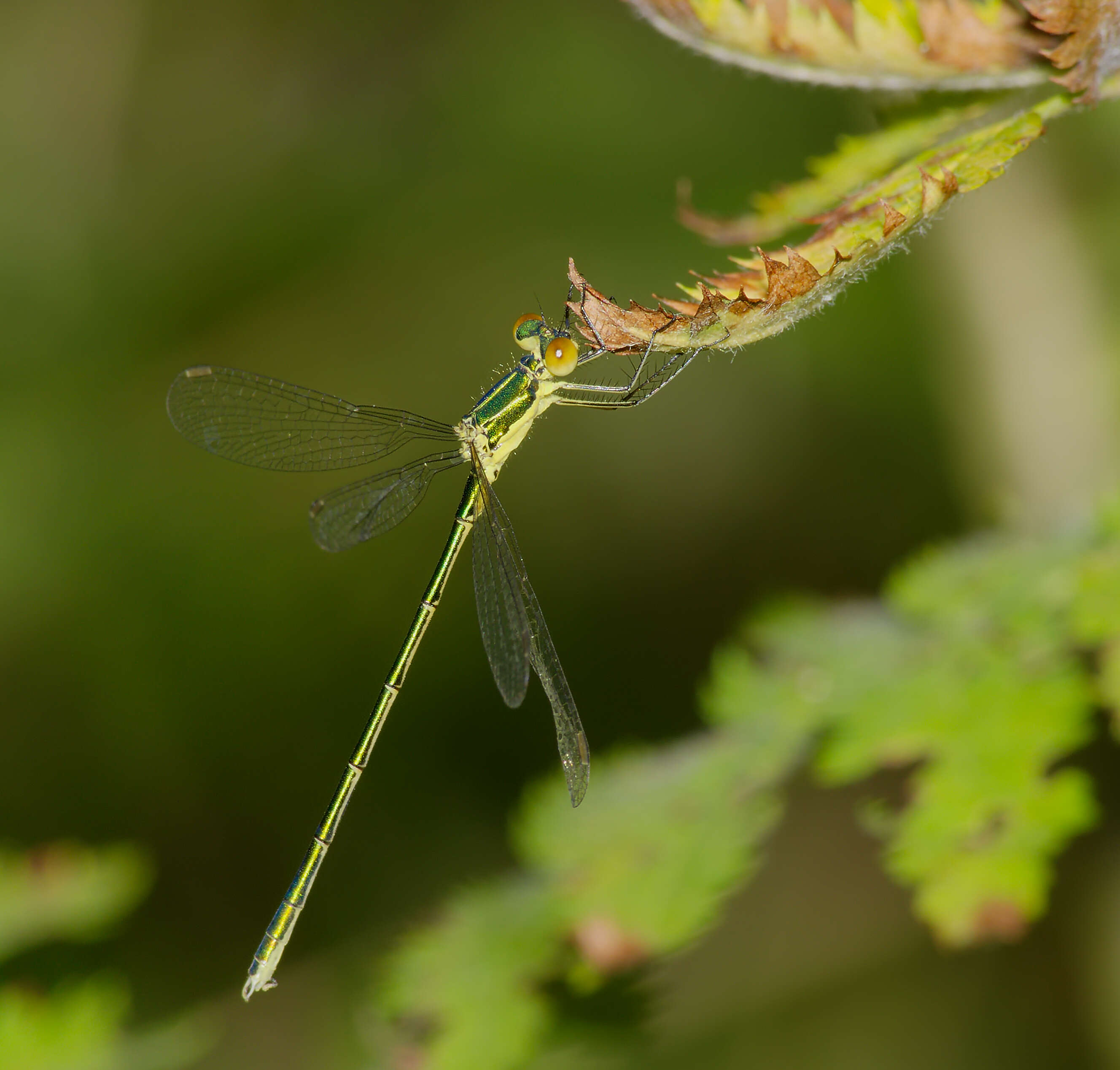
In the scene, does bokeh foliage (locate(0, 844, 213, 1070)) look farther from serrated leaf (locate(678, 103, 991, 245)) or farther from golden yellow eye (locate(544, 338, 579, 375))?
serrated leaf (locate(678, 103, 991, 245))

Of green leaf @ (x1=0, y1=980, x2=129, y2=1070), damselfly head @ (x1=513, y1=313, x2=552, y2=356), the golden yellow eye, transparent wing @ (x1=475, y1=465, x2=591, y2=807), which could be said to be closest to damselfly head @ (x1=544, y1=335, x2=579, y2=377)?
the golden yellow eye

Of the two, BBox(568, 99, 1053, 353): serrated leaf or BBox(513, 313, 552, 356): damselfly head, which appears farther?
BBox(513, 313, 552, 356): damselfly head

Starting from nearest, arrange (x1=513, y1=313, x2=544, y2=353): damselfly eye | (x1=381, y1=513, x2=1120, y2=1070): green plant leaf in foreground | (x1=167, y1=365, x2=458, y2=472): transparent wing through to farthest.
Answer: (x1=381, y1=513, x2=1120, y2=1070): green plant leaf in foreground
(x1=513, y1=313, x2=544, y2=353): damselfly eye
(x1=167, y1=365, x2=458, y2=472): transparent wing

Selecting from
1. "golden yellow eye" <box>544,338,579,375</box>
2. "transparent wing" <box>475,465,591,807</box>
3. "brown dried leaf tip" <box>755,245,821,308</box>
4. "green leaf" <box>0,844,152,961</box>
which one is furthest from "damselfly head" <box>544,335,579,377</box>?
"green leaf" <box>0,844,152,961</box>

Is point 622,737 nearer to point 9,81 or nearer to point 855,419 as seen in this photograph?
point 855,419

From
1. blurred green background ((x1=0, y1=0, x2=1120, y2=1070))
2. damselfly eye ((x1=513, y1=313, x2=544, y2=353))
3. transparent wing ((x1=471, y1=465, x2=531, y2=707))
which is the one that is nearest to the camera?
transparent wing ((x1=471, y1=465, x2=531, y2=707))

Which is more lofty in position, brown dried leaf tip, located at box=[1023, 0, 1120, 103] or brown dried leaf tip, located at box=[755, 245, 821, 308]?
brown dried leaf tip, located at box=[1023, 0, 1120, 103]

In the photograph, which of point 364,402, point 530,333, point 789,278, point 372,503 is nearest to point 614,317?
point 789,278

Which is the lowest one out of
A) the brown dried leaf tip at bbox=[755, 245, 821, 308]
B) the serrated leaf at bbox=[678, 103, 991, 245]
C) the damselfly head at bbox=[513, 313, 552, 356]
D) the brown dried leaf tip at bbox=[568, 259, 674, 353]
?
the brown dried leaf tip at bbox=[755, 245, 821, 308]
